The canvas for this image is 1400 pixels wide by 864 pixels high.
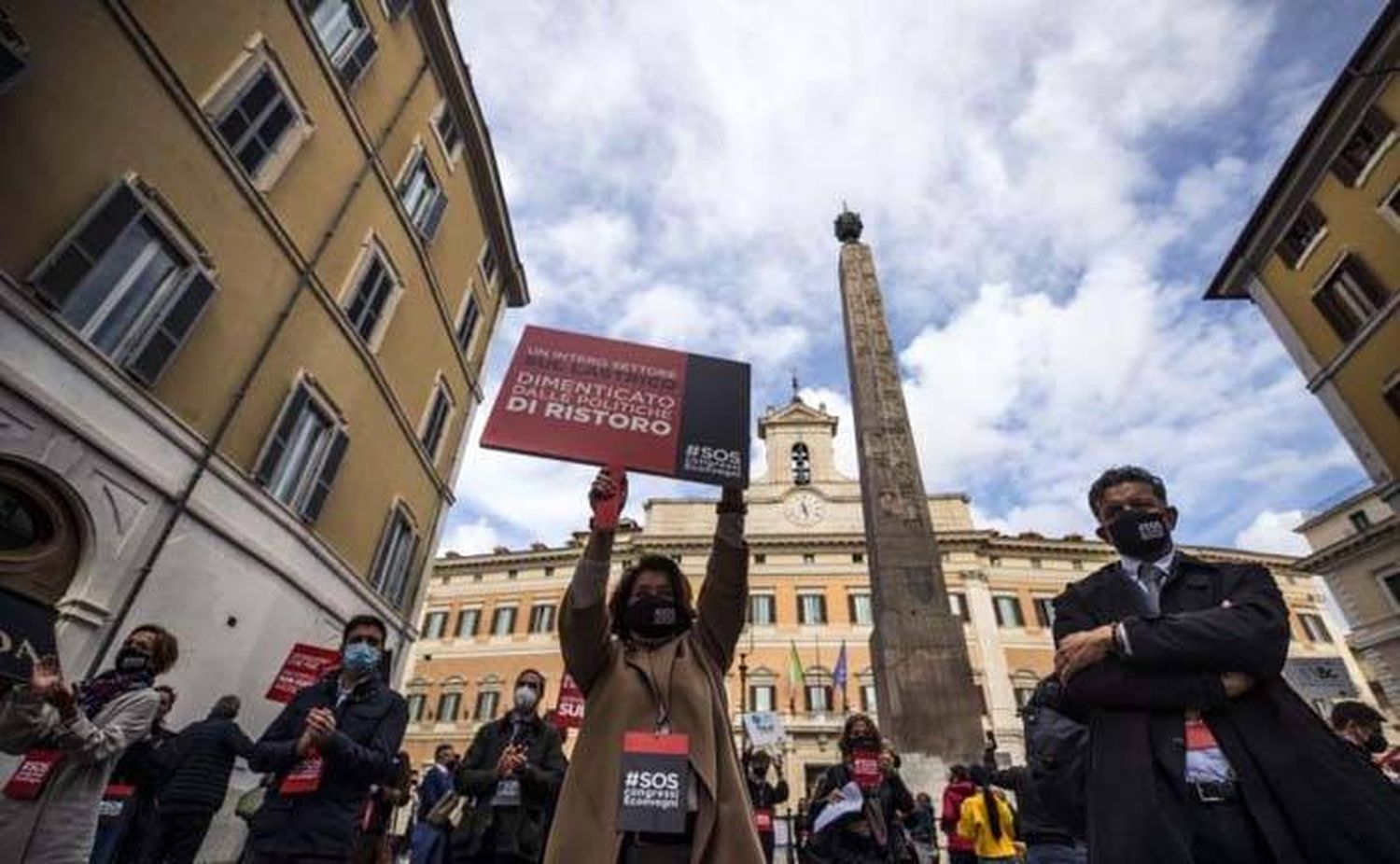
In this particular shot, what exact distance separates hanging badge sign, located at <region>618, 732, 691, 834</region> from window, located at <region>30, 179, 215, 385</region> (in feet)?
22.4

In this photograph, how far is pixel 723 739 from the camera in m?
1.99

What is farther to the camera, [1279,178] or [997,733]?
[997,733]

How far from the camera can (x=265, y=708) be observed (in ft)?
27.8

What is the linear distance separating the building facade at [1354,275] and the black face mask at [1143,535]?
57.4 ft

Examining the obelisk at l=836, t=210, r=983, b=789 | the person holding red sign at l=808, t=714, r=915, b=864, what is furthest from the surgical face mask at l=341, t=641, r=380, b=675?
the obelisk at l=836, t=210, r=983, b=789

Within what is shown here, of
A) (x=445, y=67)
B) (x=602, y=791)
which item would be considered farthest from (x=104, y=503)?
(x=445, y=67)

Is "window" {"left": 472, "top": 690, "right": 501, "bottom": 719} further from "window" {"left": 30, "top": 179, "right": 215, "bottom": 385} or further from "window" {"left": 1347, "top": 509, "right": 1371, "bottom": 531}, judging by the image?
"window" {"left": 1347, "top": 509, "right": 1371, "bottom": 531}

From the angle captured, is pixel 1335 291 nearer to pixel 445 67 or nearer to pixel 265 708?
pixel 445 67

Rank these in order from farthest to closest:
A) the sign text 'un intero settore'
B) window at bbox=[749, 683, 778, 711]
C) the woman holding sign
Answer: window at bbox=[749, 683, 778, 711], the sign text 'un intero settore', the woman holding sign

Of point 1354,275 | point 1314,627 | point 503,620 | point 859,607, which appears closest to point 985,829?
point 1354,275

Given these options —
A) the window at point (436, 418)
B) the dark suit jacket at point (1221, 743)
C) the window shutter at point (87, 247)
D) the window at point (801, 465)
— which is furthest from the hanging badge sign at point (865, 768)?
the window at point (801, 465)

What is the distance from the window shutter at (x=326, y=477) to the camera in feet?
30.5

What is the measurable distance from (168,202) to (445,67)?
25.5 feet

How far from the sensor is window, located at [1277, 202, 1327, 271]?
50.3 feet
